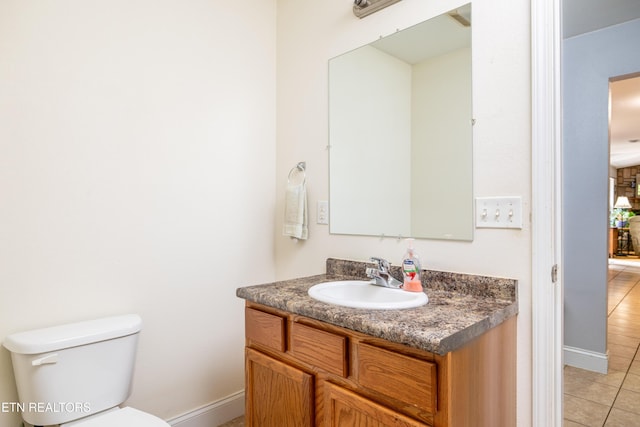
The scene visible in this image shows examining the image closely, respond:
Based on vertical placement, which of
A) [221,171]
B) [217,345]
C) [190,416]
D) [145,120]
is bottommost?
[190,416]

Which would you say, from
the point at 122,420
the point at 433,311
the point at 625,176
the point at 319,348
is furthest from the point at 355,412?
the point at 625,176

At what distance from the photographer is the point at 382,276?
1.46 m

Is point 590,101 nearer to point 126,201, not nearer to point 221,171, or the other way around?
point 221,171

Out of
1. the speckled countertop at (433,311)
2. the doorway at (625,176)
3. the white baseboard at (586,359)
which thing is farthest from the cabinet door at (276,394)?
the doorway at (625,176)

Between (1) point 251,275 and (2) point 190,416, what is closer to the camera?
(2) point 190,416

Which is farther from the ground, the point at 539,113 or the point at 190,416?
the point at 539,113

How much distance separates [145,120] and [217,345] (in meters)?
1.19

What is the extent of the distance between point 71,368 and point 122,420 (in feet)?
0.85

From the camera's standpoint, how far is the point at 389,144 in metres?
1.73

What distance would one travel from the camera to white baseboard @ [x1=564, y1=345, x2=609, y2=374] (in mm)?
2447

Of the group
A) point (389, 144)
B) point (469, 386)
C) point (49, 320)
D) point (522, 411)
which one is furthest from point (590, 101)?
point (49, 320)

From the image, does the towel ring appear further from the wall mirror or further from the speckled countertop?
the speckled countertop

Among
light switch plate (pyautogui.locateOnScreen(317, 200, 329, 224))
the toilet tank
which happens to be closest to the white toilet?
the toilet tank

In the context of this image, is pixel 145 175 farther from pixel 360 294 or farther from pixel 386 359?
pixel 386 359
